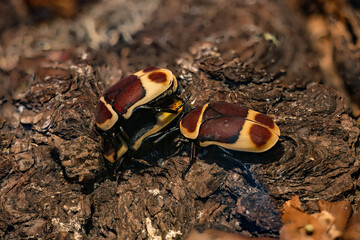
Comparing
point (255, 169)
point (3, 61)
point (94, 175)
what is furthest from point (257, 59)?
point (3, 61)

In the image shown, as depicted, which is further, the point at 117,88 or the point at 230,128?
the point at 117,88

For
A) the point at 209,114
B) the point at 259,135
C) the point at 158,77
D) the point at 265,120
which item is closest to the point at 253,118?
the point at 265,120

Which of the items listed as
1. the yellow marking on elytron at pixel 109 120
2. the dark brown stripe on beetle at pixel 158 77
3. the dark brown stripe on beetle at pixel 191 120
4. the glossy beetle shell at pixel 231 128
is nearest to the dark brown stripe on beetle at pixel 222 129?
the glossy beetle shell at pixel 231 128

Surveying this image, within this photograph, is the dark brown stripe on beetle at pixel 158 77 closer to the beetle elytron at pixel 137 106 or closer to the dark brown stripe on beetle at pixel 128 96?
the beetle elytron at pixel 137 106

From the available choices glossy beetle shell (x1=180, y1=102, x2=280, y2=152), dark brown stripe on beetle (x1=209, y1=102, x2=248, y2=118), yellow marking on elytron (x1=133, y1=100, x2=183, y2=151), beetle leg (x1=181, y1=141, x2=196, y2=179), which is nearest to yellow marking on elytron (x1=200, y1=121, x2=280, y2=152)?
glossy beetle shell (x1=180, y1=102, x2=280, y2=152)

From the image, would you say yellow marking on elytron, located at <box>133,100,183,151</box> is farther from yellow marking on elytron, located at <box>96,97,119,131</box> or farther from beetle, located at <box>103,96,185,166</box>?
yellow marking on elytron, located at <box>96,97,119,131</box>

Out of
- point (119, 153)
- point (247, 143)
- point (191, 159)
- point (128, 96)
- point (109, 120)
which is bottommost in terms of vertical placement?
point (119, 153)

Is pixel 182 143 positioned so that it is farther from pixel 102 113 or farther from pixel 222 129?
pixel 102 113
